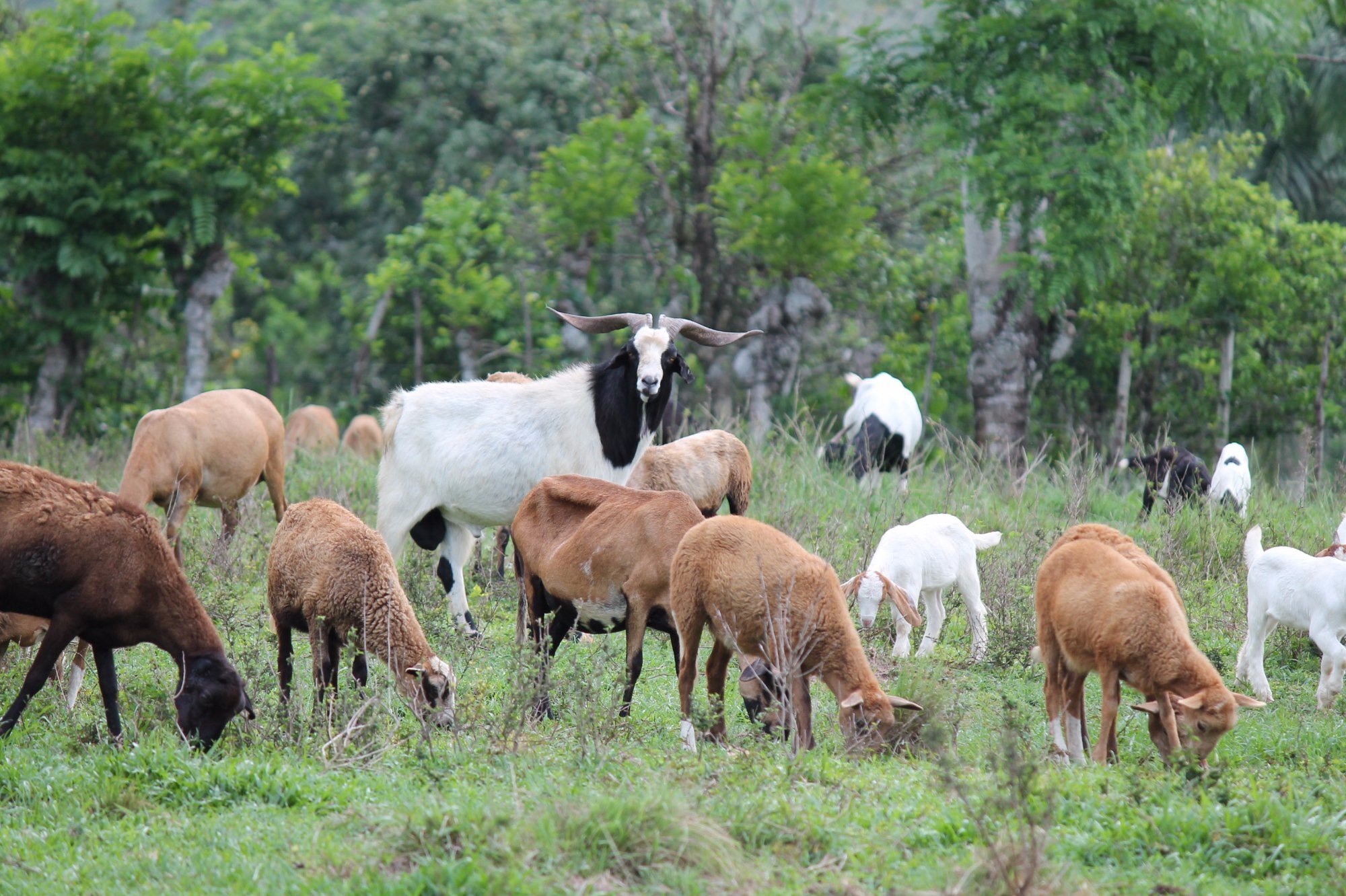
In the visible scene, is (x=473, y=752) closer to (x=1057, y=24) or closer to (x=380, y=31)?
(x=1057, y=24)

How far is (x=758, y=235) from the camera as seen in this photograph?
17.4m

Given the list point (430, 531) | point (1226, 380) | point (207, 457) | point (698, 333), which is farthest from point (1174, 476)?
point (207, 457)

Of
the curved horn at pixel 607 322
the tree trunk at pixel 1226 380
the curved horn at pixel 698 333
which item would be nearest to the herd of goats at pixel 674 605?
the curved horn at pixel 698 333

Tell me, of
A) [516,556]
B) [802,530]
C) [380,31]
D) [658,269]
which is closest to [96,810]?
[516,556]

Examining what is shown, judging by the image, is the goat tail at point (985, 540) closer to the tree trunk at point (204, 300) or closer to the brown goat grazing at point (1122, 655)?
the brown goat grazing at point (1122, 655)

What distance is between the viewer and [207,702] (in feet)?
20.0

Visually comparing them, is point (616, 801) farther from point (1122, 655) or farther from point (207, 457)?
point (207, 457)

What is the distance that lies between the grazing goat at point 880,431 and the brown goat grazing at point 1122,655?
715 cm

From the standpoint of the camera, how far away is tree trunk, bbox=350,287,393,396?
23109 millimetres

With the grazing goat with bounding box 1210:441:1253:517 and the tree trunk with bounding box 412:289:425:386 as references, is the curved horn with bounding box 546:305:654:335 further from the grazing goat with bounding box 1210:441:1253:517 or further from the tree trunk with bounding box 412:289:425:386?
the tree trunk with bounding box 412:289:425:386

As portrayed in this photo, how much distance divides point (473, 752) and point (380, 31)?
904 inches

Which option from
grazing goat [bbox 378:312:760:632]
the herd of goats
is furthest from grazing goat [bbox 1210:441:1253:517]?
grazing goat [bbox 378:312:760:632]

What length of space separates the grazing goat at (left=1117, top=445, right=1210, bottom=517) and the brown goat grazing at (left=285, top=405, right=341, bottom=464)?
962 centimetres

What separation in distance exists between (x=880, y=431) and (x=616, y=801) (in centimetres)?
968
